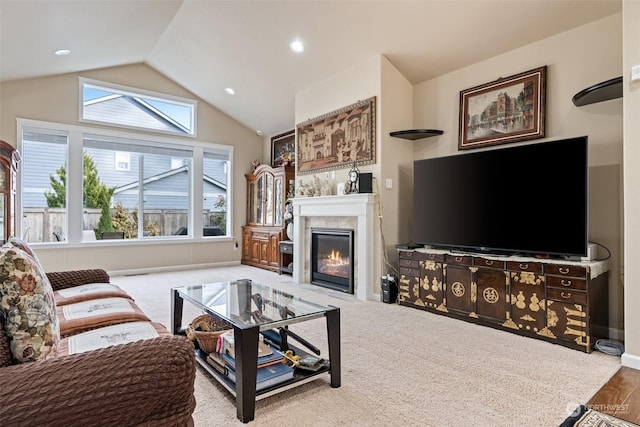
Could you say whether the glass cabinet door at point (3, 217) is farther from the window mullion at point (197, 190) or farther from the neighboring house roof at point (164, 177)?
the window mullion at point (197, 190)

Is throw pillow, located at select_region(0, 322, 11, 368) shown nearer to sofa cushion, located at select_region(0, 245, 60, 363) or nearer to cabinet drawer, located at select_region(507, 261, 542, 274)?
sofa cushion, located at select_region(0, 245, 60, 363)

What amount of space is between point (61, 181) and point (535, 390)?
6.70 metres

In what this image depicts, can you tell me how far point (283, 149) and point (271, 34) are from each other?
275 cm

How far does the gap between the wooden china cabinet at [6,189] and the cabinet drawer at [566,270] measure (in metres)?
5.82

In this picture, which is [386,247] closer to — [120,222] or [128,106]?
[120,222]

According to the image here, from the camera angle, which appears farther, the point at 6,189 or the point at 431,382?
the point at 6,189

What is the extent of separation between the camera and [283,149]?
7.13 m

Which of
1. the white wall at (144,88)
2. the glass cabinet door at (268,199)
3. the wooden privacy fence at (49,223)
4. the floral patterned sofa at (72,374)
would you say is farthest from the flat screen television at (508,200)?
the wooden privacy fence at (49,223)

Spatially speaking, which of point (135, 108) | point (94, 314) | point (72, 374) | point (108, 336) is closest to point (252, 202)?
point (135, 108)

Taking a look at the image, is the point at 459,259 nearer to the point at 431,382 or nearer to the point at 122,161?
the point at 431,382

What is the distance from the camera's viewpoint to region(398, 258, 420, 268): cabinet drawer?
3.97 metres

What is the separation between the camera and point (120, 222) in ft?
20.7

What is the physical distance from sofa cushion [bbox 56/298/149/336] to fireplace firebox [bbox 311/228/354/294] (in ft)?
9.47

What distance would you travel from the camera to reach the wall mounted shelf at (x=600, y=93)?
8.83ft
